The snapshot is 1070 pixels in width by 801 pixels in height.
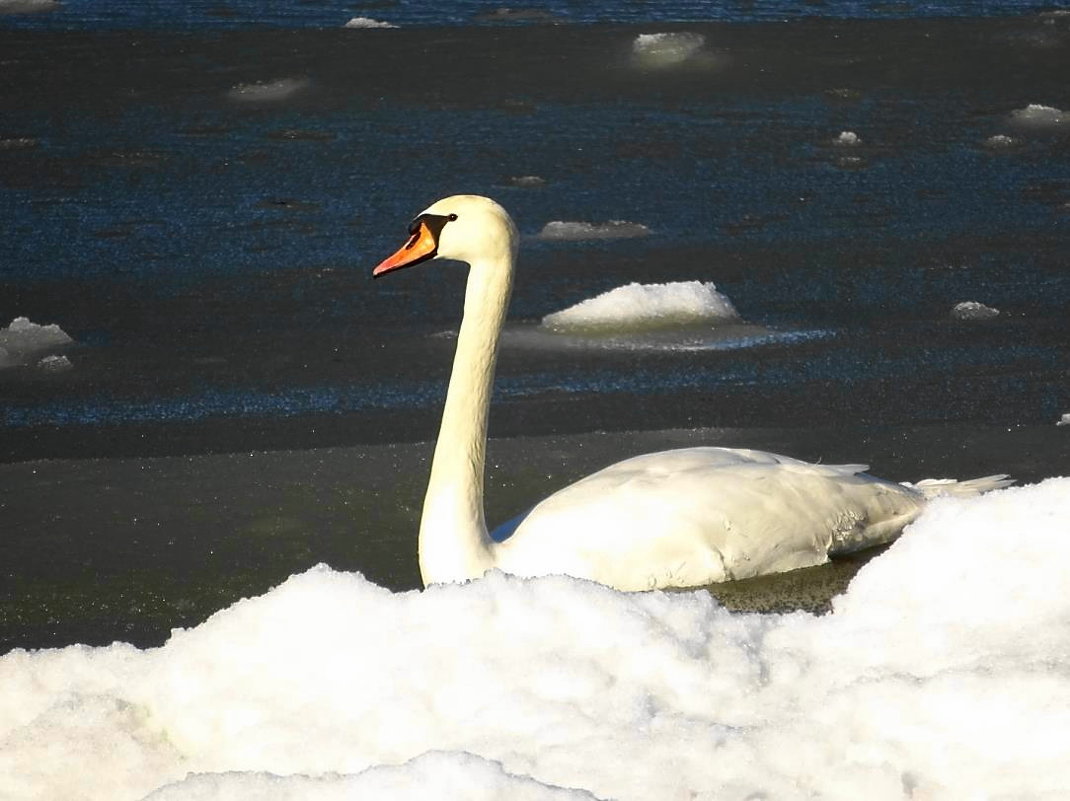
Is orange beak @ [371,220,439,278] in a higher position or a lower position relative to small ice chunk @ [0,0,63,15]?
higher

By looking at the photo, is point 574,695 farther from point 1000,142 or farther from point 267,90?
point 267,90

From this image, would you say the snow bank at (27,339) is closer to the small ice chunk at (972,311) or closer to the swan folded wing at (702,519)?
the swan folded wing at (702,519)

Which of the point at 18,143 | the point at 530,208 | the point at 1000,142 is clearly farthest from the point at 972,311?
the point at 18,143

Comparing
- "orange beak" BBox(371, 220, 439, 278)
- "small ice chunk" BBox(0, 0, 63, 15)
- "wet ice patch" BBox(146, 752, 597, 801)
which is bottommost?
"small ice chunk" BBox(0, 0, 63, 15)

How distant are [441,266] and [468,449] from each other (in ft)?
12.3

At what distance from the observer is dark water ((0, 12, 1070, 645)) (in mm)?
5723

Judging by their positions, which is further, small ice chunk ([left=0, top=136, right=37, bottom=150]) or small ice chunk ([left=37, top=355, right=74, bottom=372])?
small ice chunk ([left=0, top=136, right=37, bottom=150])

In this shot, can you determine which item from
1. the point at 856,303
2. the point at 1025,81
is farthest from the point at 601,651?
the point at 1025,81

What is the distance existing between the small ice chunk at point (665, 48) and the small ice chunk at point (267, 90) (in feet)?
7.23

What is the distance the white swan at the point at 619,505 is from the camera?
4785mm

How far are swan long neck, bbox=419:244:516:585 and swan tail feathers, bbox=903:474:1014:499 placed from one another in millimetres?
1316

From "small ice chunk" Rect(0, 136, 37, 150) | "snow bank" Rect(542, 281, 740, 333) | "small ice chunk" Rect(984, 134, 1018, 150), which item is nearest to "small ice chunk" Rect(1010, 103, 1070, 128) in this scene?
"small ice chunk" Rect(984, 134, 1018, 150)

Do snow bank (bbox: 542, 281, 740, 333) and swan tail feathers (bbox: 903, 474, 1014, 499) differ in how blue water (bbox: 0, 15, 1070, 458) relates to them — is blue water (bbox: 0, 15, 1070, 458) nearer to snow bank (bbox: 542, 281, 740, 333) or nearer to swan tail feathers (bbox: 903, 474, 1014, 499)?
snow bank (bbox: 542, 281, 740, 333)

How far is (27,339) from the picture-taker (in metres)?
7.41
